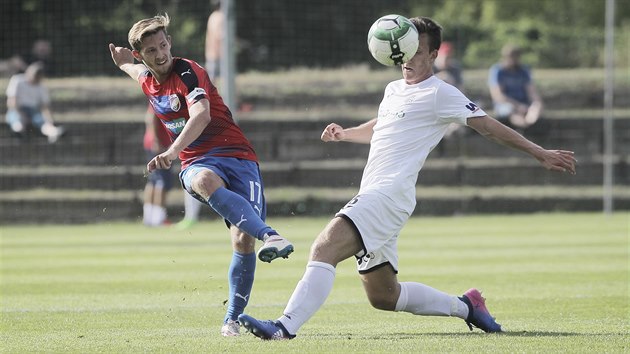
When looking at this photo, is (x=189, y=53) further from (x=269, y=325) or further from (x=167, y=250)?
(x=269, y=325)

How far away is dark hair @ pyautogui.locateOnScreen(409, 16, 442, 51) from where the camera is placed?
7758 mm

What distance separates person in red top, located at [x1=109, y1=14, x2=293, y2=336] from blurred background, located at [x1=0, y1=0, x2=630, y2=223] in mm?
14245

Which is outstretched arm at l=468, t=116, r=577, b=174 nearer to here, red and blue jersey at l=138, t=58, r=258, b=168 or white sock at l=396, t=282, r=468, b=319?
white sock at l=396, t=282, r=468, b=319

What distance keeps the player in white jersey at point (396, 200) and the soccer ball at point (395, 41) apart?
0.11 metres

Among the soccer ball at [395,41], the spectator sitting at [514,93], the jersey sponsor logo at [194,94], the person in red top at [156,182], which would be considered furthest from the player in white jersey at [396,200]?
the spectator sitting at [514,93]

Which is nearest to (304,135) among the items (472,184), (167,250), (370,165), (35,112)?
(472,184)

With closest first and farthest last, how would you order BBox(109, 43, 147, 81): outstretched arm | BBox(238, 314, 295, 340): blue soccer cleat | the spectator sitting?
1. BBox(238, 314, 295, 340): blue soccer cleat
2. BBox(109, 43, 147, 81): outstretched arm
3. the spectator sitting

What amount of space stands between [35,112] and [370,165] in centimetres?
1780

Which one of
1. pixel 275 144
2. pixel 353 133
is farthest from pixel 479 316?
pixel 275 144

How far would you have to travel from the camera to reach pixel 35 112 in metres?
24.3

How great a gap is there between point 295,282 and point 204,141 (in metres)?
3.84

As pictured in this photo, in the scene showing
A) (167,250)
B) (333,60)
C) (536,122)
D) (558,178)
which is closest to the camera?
(167,250)

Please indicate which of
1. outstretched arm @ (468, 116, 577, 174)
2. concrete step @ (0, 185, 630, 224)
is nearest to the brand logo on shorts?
outstretched arm @ (468, 116, 577, 174)

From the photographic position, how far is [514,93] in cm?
2334
